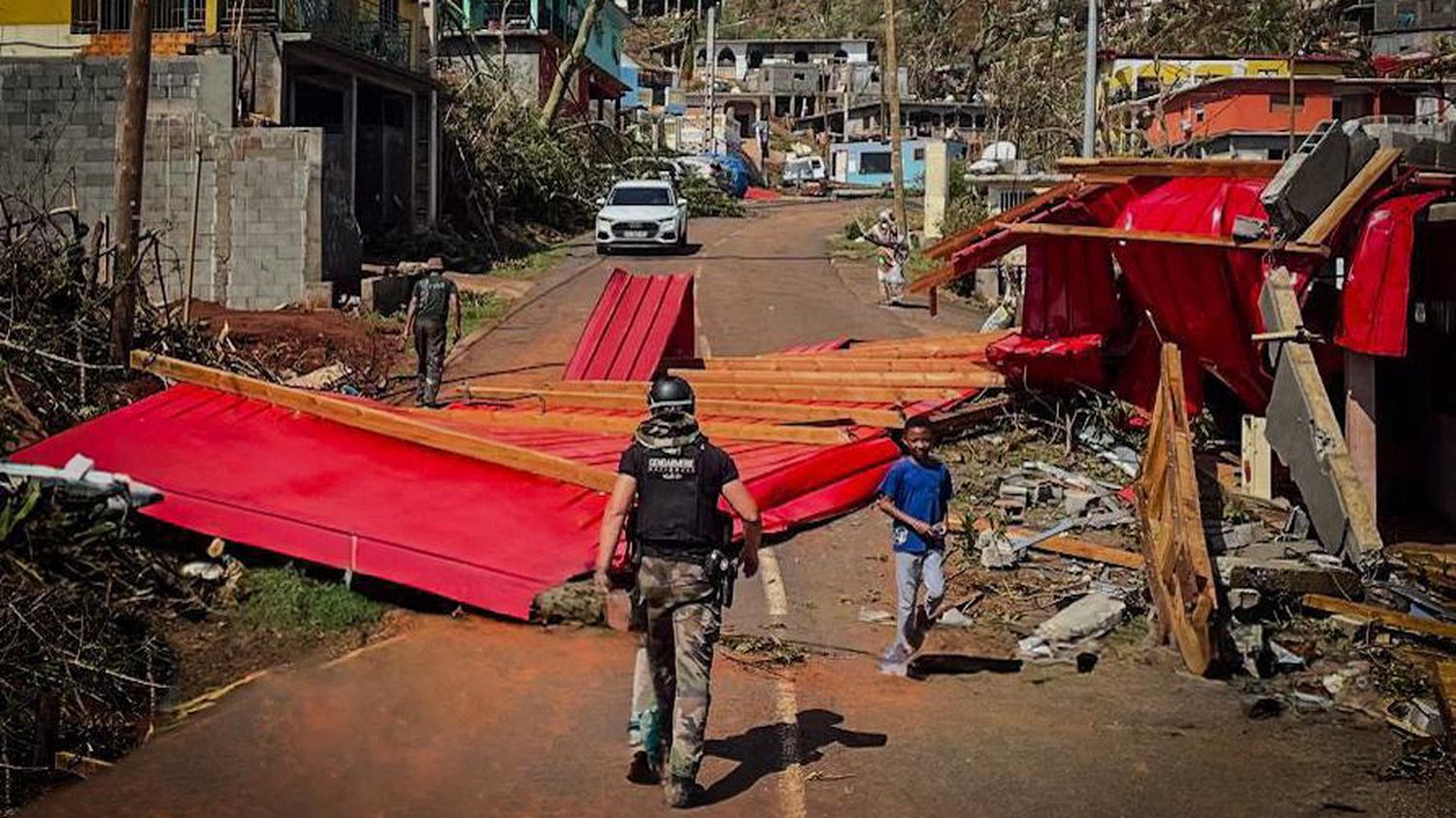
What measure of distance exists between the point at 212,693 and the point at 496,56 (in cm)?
3864

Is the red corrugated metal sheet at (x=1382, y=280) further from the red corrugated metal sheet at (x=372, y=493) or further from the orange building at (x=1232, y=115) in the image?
the orange building at (x=1232, y=115)

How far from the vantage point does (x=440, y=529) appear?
910 centimetres

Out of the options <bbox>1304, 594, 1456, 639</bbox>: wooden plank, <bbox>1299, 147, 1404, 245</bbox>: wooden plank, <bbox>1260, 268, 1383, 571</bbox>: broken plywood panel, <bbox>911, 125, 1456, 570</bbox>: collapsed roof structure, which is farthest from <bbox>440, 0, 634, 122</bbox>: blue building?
<bbox>1304, 594, 1456, 639</bbox>: wooden plank

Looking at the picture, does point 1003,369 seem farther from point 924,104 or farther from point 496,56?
point 924,104

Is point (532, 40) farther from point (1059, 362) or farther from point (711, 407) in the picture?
point (1059, 362)

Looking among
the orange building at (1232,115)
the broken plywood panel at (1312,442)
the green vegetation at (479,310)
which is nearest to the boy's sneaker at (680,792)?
the broken plywood panel at (1312,442)

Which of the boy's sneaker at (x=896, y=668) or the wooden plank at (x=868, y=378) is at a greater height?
the wooden plank at (x=868, y=378)

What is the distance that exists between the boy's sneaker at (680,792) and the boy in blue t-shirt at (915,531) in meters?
2.35

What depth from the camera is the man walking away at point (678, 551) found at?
597 centimetres

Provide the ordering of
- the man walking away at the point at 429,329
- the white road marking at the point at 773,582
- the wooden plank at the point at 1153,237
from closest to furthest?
the white road marking at the point at 773,582 < the wooden plank at the point at 1153,237 < the man walking away at the point at 429,329

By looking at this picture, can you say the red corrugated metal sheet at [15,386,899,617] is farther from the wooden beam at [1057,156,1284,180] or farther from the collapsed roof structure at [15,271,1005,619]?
the wooden beam at [1057,156,1284,180]

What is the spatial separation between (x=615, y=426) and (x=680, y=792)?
697 cm

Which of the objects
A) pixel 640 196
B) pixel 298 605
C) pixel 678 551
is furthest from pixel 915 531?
pixel 640 196

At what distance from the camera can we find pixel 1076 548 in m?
10.3
